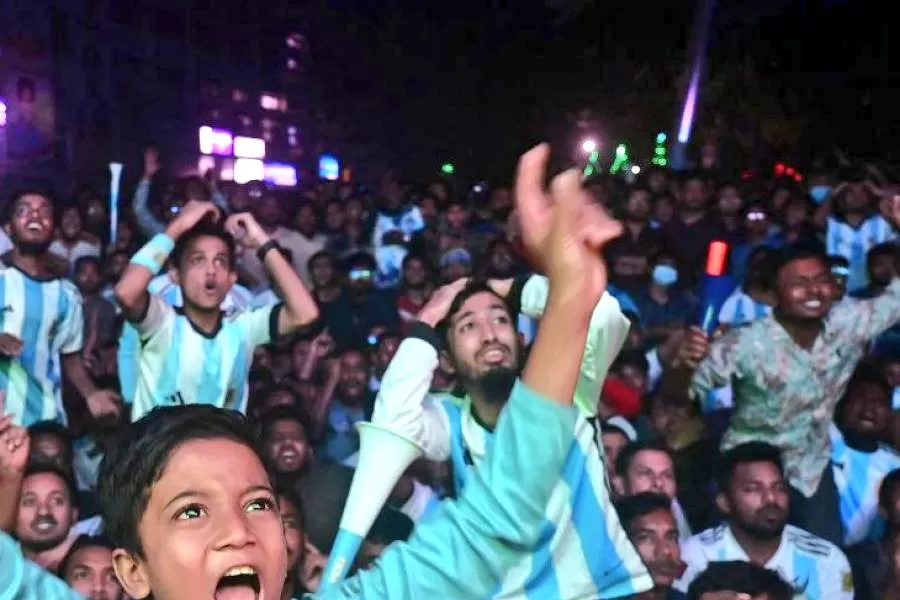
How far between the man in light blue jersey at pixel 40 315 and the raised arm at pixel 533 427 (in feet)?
10.8

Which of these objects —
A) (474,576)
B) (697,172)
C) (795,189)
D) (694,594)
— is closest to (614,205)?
(697,172)

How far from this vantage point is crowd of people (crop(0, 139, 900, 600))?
1298mm

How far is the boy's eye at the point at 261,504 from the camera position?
49.4 inches

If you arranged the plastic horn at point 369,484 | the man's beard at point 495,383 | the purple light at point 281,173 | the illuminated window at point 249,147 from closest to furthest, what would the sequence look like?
the man's beard at point 495,383 → the plastic horn at point 369,484 → the illuminated window at point 249,147 → the purple light at point 281,173

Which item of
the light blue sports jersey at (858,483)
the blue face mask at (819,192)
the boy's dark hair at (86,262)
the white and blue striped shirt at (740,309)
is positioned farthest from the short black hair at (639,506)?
the blue face mask at (819,192)

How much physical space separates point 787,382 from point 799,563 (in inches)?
24.8

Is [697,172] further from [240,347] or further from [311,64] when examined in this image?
[311,64]

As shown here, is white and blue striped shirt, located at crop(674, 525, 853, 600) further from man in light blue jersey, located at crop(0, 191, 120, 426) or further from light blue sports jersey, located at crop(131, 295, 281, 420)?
man in light blue jersey, located at crop(0, 191, 120, 426)

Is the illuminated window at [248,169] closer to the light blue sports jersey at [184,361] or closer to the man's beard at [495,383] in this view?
the light blue sports jersey at [184,361]

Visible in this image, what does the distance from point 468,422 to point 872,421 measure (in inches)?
82.9

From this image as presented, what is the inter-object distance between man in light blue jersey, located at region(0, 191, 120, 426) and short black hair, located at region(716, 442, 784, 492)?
2.48 m

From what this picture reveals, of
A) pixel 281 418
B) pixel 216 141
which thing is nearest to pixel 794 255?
pixel 281 418

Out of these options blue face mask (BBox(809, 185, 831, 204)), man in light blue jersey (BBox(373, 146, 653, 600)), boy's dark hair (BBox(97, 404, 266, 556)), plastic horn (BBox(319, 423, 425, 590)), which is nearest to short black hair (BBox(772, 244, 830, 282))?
man in light blue jersey (BBox(373, 146, 653, 600))

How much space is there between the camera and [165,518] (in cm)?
124
